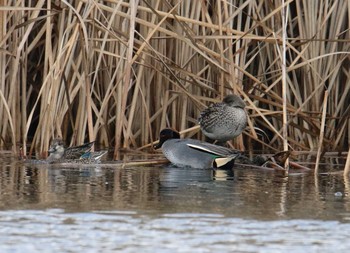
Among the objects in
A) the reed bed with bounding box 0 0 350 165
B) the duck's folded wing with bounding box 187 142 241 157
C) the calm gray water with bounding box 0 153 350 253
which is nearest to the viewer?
the calm gray water with bounding box 0 153 350 253

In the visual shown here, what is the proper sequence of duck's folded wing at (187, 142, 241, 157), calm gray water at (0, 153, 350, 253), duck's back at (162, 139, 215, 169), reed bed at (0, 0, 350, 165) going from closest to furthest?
calm gray water at (0, 153, 350, 253) < duck's folded wing at (187, 142, 241, 157) < duck's back at (162, 139, 215, 169) < reed bed at (0, 0, 350, 165)

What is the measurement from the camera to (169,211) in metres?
6.75

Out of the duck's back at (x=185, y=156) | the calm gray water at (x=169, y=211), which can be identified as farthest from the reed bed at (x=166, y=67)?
the calm gray water at (x=169, y=211)

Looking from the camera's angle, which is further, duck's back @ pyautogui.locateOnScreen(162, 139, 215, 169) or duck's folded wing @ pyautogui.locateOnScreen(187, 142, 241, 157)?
duck's back @ pyautogui.locateOnScreen(162, 139, 215, 169)

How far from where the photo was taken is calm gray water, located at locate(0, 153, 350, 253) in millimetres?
5754

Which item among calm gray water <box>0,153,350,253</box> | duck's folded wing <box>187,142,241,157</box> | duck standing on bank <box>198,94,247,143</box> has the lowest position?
calm gray water <box>0,153,350,253</box>

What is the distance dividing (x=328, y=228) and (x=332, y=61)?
4.75 meters

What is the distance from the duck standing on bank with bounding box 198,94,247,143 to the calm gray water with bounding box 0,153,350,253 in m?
0.89

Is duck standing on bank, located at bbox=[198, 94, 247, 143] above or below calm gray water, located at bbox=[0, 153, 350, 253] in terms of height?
above

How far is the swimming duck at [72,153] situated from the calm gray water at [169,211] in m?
0.26

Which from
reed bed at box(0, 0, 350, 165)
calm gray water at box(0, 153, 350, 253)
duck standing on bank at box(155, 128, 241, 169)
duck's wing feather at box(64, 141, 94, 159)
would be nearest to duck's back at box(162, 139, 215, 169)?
duck standing on bank at box(155, 128, 241, 169)

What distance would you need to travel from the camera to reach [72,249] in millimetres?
5559

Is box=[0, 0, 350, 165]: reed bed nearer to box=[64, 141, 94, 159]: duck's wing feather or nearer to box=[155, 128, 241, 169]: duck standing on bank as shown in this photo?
box=[64, 141, 94, 159]: duck's wing feather

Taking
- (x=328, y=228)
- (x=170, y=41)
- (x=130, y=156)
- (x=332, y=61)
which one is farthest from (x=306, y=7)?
(x=328, y=228)
